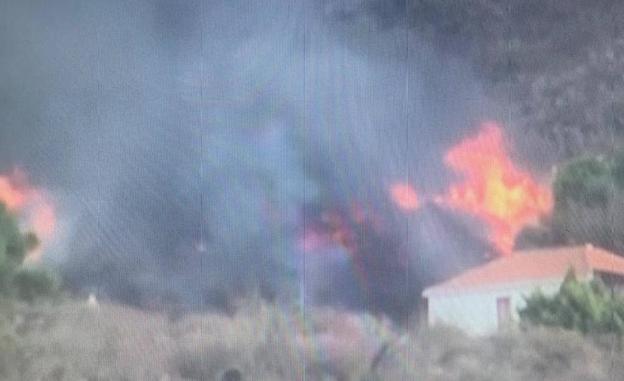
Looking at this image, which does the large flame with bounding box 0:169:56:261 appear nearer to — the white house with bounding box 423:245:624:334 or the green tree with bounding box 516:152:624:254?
the white house with bounding box 423:245:624:334

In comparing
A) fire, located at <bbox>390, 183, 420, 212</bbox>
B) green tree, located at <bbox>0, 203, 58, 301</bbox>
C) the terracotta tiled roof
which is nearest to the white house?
the terracotta tiled roof

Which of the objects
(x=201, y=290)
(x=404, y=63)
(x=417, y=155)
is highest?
(x=404, y=63)

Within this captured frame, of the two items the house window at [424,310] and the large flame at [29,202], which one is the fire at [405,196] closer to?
the house window at [424,310]

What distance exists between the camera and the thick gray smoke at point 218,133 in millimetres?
2578

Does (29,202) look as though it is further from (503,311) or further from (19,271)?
(503,311)

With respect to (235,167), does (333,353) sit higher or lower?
lower

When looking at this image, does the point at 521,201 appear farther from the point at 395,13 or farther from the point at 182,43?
the point at 182,43

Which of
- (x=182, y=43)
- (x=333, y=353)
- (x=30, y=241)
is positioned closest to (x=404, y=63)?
(x=182, y=43)

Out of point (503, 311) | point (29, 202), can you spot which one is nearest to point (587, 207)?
point (503, 311)

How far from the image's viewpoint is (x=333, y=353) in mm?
2547

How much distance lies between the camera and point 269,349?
2553 millimetres

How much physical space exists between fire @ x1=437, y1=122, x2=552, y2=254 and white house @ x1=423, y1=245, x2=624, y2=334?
0.09 m

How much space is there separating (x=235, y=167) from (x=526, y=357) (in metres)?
0.78

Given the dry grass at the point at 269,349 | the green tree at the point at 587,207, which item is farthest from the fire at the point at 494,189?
the dry grass at the point at 269,349
